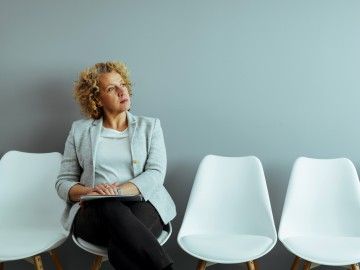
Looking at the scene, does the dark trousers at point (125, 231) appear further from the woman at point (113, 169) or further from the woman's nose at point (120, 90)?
the woman's nose at point (120, 90)

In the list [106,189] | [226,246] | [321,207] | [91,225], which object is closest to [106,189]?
[106,189]

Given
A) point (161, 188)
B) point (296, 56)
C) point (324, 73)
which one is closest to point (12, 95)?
point (161, 188)

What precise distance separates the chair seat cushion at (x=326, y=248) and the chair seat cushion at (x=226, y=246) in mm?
105

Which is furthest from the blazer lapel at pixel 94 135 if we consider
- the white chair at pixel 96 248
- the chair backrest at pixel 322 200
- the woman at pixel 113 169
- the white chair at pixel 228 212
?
the chair backrest at pixel 322 200

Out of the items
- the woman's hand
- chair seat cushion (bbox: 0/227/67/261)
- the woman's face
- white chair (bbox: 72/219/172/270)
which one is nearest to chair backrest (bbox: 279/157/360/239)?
white chair (bbox: 72/219/172/270)

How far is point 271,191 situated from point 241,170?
246 mm

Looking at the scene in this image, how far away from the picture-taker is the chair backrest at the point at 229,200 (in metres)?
1.65

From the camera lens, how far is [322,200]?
172cm

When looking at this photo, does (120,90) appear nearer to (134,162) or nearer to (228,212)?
(134,162)

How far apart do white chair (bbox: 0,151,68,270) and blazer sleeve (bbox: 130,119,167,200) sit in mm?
396

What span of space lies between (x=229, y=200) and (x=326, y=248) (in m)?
0.47

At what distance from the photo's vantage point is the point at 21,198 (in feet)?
6.00

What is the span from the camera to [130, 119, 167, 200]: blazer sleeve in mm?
1549

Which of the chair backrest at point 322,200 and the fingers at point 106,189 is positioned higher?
the fingers at point 106,189
